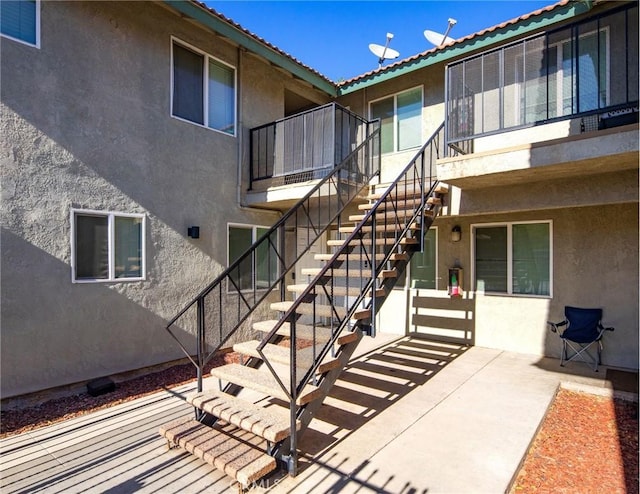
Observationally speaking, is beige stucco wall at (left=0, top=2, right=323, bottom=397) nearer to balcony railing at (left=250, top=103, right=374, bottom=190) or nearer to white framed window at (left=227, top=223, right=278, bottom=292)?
white framed window at (left=227, top=223, right=278, bottom=292)

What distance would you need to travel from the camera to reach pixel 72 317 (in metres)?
5.21

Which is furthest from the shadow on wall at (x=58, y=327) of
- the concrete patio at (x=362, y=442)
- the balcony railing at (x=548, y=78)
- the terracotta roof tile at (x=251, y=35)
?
the balcony railing at (x=548, y=78)

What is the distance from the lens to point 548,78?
5.00m

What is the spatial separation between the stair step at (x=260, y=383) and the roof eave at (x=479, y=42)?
6370mm

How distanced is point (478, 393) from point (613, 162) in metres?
3.34

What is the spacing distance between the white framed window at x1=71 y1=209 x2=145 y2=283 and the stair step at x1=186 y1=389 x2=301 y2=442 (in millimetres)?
2753

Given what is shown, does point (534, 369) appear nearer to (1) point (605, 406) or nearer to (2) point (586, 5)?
(1) point (605, 406)

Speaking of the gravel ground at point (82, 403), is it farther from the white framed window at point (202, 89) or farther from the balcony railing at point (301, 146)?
the white framed window at point (202, 89)

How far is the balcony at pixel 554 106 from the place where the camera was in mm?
4336

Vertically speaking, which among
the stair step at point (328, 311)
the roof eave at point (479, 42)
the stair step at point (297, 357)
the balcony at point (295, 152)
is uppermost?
the roof eave at point (479, 42)

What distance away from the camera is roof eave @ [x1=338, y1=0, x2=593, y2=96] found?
571 cm

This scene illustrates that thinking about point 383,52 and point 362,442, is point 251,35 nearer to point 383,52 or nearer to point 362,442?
point 383,52

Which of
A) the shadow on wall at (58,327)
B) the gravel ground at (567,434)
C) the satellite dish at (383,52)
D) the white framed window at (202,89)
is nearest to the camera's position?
the gravel ground at (567,434)

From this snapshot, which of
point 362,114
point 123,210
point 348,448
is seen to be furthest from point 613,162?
point 123,210
